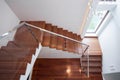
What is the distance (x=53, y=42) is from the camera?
5.06 meters

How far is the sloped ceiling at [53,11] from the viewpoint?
174 inches

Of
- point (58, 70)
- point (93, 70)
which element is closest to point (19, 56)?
point (58, 70)

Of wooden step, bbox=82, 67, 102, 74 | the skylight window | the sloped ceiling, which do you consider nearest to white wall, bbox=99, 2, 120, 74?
wooden step, bbox=82, 67, 102, 74

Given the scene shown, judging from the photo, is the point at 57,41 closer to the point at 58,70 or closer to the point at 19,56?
the point at 58,70

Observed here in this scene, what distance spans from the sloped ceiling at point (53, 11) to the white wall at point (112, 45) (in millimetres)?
1221

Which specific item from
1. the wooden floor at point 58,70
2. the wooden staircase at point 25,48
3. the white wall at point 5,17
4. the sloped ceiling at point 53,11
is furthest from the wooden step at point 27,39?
the wooden floor at point 58,70

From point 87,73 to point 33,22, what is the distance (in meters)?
2.87

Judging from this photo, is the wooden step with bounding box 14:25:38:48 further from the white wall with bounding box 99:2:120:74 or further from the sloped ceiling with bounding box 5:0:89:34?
the white wall with bounding box 99:2:120:74

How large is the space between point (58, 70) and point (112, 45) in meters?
2.30

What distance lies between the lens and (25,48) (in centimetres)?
393

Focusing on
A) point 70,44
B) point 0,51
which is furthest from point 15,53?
point 70,44

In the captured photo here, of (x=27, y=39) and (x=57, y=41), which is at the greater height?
(x=57, y=41)

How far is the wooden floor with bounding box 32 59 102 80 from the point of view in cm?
573

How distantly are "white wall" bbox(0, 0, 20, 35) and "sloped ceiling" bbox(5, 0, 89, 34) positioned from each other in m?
0.14
